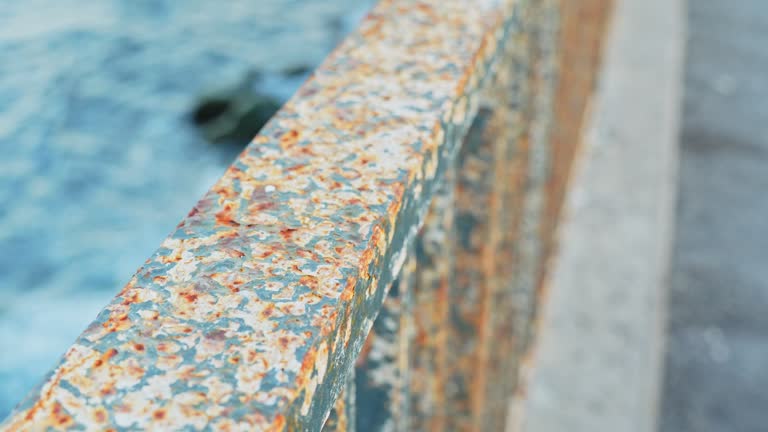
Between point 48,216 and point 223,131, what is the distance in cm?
57

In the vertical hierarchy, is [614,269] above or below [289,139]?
below

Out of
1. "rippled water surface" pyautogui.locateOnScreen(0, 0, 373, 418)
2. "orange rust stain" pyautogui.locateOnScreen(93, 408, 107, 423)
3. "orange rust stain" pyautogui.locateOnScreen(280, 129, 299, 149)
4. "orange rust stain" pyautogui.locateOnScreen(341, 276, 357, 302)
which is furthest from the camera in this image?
"rippled water surface" pyautogui.locateOnScreen(0, 0, 373, 418)

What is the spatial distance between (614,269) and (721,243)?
→ 32.6 inches

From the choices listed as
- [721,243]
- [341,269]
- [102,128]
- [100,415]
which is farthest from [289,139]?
[721,243]

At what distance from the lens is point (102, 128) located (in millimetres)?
2270

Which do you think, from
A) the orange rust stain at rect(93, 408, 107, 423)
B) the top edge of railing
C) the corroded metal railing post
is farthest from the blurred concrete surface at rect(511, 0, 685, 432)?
the orange rust stain at rect(93, 408, 107, 423)

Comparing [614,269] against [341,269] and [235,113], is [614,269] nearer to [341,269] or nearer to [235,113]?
[235,113]

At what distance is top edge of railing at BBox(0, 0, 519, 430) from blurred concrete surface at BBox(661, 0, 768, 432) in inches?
96.8

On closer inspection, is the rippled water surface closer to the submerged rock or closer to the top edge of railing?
the submerged rock

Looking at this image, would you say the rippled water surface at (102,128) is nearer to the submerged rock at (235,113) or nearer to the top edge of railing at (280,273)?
the submerged rock at (235,113)

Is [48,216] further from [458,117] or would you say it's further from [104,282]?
[458,117]

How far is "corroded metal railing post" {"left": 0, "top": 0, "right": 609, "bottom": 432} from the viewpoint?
0.60 meters

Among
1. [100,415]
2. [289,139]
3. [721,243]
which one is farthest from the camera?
[721,243]

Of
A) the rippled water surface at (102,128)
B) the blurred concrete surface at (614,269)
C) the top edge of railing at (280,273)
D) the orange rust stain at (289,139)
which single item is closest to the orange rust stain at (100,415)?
the top edge of railing at (280,273)
